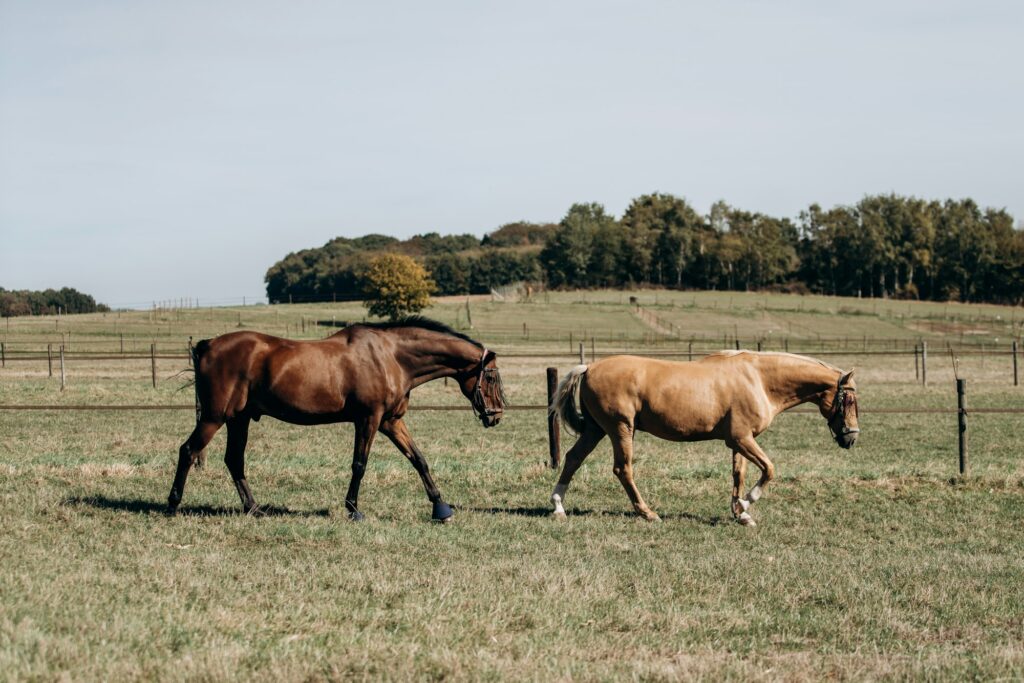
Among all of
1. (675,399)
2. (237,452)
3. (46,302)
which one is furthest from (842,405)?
(46,302)

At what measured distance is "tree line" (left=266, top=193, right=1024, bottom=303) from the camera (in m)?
115

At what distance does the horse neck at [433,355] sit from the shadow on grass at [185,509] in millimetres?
1668

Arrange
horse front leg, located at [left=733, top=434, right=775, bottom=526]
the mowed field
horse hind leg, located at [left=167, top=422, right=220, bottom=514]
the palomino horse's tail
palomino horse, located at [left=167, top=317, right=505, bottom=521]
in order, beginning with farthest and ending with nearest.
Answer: the palomino horse's tail
horse front leg, located at [left=733, top=434, right=775, bottom=526]
palomino horse, located at [left=167, top=317, right=505, bottom=521]
horse hind leg, located at [left=167, top=422, right=220, bottom=514]
the mowed field

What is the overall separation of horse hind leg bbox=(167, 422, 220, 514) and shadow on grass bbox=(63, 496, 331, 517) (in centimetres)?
15

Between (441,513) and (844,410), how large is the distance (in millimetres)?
4282

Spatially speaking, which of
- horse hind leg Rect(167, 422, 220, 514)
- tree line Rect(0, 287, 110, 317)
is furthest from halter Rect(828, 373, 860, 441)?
tree line Rect(0, 287, 110, 317)

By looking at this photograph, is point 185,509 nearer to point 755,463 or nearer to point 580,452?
point 580,452

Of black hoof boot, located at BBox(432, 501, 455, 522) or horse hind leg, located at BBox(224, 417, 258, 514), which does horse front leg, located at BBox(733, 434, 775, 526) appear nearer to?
black hoof boot, located at BBox(432, 501, 455, 522)

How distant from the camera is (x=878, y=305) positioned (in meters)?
102

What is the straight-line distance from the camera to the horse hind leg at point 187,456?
9406 millimetres

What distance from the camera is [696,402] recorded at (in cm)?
994

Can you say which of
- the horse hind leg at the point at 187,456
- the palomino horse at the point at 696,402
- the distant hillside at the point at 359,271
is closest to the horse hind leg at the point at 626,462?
the palomino horse at the point at 696,402

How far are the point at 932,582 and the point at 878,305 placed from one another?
101m

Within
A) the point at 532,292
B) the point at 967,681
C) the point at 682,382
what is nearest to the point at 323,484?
the point at 682,382
